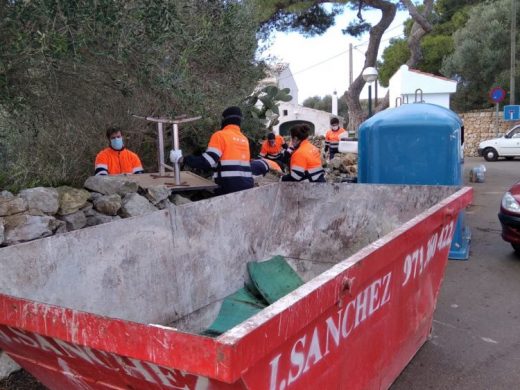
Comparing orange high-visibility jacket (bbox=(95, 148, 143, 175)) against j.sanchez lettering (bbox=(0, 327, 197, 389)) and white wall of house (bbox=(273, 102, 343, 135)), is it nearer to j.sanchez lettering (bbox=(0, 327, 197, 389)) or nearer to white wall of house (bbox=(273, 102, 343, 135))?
j.sanchez lettering (bbox=(0, 327, 197, 389))

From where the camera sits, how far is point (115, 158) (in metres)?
6.30

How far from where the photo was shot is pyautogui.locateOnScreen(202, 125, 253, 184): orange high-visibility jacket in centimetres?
548

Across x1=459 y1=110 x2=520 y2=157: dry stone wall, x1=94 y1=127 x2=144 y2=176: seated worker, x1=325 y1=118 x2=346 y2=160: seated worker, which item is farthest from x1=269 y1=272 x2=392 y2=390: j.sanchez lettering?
x1=459 y1=110 x2=520 y2=157: dry stone wall

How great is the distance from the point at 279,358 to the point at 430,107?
18.2ft

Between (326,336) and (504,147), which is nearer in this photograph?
(326,336)

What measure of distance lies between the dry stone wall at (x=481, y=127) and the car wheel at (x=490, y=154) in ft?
15.8

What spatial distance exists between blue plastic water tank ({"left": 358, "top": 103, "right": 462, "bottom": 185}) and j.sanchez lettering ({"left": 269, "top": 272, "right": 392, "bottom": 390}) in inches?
153

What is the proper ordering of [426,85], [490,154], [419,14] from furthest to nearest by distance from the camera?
[490,154] < [419,14] < [426,85]

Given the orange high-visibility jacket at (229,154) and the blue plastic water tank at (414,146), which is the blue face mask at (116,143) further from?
the blue plastic water tank at (414,146)

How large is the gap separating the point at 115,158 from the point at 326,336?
478cm

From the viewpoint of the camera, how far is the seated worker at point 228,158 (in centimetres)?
546

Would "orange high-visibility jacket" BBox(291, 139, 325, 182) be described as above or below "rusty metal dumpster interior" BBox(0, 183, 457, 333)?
above

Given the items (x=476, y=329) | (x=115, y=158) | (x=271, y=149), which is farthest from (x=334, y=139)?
(x=476, y=329)

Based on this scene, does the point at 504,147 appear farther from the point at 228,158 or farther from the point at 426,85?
the point at 228,158
